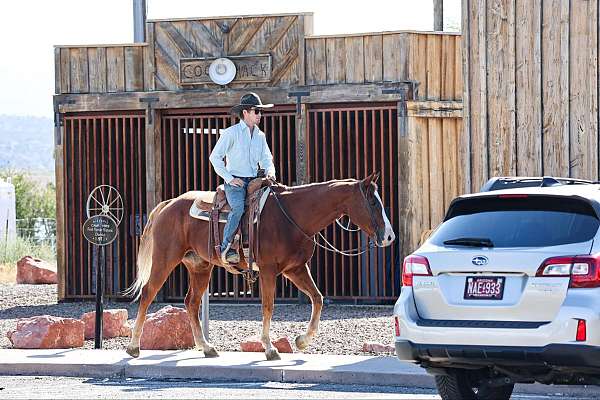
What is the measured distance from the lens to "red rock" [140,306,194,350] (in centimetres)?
1590

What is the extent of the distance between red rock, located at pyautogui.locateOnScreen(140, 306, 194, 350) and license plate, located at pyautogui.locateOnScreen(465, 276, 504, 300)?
21.9ft

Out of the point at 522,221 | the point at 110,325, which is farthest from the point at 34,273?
the point at 522,221

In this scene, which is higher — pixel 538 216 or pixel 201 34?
pixel 201 34

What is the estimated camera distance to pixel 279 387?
12.7m

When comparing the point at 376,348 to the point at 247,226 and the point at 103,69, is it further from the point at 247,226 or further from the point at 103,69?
the point at 103,69

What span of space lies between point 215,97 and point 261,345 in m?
6.69

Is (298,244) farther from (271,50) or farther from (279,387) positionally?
(271,50)

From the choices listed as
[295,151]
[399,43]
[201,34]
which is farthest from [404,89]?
[201,34]

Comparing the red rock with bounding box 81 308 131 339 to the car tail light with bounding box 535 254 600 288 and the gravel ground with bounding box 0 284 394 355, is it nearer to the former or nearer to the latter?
the gravel ground with bounding box 0 284 394 355

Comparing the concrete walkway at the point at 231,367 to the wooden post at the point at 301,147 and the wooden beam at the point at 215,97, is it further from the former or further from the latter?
the wooden beam at the point at 215,97

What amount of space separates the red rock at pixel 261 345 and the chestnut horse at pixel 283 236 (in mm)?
782

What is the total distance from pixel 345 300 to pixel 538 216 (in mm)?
11386

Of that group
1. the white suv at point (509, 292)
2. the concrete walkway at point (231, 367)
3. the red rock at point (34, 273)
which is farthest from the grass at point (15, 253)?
the white suv at point (509, 292)

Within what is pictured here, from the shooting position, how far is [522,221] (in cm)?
999
